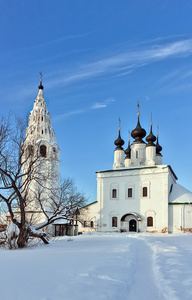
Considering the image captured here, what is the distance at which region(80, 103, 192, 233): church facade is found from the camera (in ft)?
108

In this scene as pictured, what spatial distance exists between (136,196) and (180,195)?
15.8 ft

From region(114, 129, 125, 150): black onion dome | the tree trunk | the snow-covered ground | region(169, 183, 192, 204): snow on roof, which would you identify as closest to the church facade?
region(169, 183, 192, 204): snow on roof

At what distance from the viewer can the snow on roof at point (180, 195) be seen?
1297 inches

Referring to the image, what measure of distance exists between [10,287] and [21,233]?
787cm

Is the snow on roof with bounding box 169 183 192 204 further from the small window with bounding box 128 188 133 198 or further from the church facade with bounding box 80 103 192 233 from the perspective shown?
the small window with bounding box 128 188 133 198

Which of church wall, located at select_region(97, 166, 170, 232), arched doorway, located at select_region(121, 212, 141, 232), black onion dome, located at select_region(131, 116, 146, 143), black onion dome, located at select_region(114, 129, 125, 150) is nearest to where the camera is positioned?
church wall, located at select_region(97, 166, 170, 232)

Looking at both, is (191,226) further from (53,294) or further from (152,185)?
(53,294)

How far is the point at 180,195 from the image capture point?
1325 inches

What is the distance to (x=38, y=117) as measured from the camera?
39.5 meters

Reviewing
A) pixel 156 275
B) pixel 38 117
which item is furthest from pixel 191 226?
pixel 156 275

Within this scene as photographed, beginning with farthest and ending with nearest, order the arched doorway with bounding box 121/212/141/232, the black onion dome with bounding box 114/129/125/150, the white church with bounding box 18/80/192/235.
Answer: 1. the black onion dome with bounding box 114/129/125/150
2. the arched doorway with bounding box 121/212/141/232
3. the white church with bounding box 18/80/192/235

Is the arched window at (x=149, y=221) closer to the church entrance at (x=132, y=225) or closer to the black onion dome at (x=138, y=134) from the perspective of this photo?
the church entrance at (x=132, y=225)

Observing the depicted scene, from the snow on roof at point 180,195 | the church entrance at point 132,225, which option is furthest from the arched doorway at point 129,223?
the snow on roof at point 180,195

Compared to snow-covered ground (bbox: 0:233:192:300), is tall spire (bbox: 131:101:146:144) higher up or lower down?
higher up
